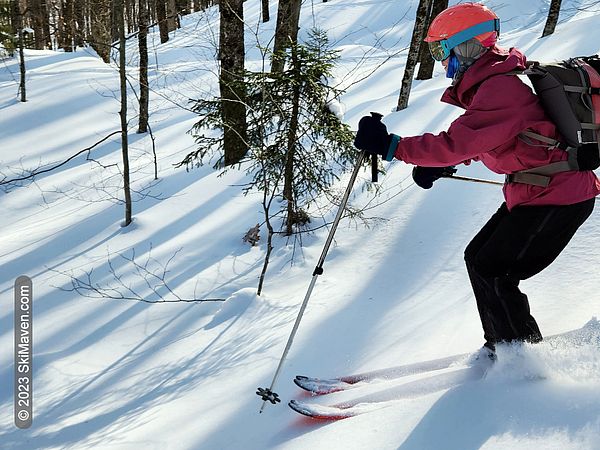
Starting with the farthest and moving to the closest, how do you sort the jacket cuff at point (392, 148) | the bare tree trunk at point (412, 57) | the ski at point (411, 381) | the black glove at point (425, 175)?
1. the bare tree trunk at point (412, 57)
2. the black glove at point (425, 175)
3. the ski at point (411, 381)
4. the jacket cuff at point (392, 148)

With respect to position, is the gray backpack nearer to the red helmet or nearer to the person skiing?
the person skiing

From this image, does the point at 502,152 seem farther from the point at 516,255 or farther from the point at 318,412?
the point at 318,412

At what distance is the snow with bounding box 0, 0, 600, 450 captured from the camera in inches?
116

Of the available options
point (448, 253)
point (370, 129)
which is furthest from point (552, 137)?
point (448, 253)

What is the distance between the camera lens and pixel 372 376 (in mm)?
3770

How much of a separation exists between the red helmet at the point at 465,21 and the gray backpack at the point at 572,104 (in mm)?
304

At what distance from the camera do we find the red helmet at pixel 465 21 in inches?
114

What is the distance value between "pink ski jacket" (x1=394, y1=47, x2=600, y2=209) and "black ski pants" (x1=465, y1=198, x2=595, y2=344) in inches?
3.1

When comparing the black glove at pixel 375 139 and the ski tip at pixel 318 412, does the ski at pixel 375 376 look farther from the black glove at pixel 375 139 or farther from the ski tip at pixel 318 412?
the black glove at pixel 375 139

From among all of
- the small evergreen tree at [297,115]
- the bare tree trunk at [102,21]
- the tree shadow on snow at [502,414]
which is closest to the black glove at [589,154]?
the tree shadow on snow at [502,414]

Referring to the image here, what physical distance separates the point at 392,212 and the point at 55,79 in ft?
47.9

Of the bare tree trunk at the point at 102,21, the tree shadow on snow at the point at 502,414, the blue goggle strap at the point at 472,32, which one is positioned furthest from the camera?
the bare tree trunk at the point at 102,21

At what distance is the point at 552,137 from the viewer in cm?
276

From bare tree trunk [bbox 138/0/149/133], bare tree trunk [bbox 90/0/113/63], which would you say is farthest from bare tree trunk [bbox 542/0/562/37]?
bare tree trunk [bbox 90/0/113/63]
